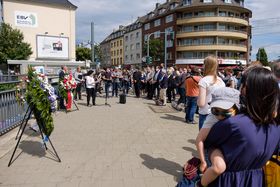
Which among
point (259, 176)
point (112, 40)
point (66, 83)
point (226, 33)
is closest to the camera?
point (259, 176)

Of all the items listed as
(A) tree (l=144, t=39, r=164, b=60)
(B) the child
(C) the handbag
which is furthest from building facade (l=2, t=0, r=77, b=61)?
(C) the handbag

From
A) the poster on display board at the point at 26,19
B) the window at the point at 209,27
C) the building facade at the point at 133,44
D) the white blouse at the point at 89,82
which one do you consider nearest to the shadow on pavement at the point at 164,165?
the white blouse at the point at 89,82

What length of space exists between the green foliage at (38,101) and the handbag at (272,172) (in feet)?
13.6

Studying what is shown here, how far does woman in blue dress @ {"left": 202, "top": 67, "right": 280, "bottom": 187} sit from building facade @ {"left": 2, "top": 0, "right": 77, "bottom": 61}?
4149 centimetres

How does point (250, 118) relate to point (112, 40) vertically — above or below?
below

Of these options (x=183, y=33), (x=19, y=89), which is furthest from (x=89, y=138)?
(x=183, y=33)

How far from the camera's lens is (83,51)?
68188 mm

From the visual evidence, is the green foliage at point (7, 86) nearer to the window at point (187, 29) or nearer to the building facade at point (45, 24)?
the building facade at point (45, 24)

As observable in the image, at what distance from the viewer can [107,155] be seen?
5.34m

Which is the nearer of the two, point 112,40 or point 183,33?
point 183,33

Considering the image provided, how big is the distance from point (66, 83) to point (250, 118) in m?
9.65

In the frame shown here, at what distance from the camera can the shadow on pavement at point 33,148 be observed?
547cm

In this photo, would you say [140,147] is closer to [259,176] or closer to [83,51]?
[259,176]

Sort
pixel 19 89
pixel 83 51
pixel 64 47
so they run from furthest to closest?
pixel 83 51 → pixel 64 47 → pixel 19 89
